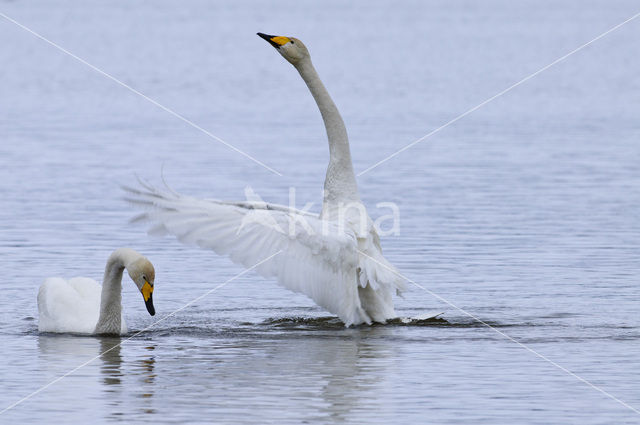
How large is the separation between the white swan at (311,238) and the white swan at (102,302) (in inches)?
28.9

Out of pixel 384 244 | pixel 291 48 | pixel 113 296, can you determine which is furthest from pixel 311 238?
pixel 384 244

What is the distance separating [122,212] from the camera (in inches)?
736

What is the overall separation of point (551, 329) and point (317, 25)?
76015 millimetres

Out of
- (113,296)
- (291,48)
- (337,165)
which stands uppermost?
(291,48)

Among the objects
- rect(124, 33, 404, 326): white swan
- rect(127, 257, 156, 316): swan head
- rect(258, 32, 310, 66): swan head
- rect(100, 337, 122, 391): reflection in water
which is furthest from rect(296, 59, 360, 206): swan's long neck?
rect(100, 337, 122, 391): reflection in water

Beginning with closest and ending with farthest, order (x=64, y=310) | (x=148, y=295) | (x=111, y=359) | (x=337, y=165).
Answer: (x=111, y=359) → (x=148, y=295) → (x=64, y=310) → (x=337, y=165)

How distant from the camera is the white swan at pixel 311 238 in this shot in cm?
1141

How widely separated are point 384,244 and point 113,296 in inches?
204

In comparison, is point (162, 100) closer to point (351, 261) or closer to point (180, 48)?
point (351, 261)

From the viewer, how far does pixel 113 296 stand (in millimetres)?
12117

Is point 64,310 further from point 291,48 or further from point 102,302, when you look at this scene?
point 291,48

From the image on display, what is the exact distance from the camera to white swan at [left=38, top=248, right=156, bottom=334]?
11.9 meters

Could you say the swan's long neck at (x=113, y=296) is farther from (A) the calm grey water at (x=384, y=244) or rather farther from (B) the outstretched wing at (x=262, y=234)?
(B) the outstretched wing at (x=262, y=234)

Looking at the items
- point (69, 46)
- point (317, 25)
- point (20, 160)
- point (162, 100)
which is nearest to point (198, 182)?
point (20, 160)
